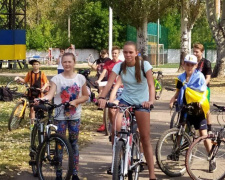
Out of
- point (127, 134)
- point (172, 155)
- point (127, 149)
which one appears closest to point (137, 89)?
point (127, 134)

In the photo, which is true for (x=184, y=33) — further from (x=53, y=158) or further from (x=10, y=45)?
(x=53, y=158)

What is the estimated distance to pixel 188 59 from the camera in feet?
27.4

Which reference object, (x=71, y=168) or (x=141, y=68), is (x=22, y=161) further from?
(x=141, y=68)

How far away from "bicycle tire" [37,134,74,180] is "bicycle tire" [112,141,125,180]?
699 mm

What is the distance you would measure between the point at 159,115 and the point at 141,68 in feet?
27.2

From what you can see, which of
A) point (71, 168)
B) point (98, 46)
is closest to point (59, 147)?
point (71, 168)

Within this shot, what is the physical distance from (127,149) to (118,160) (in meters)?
0.23

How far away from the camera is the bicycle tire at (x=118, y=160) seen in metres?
6.56

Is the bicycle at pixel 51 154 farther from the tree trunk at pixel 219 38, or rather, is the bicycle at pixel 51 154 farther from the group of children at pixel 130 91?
the tree trunk at pixel 219 38

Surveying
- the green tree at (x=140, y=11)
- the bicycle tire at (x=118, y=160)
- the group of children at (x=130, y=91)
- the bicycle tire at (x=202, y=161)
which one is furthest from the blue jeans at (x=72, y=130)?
the green tree at (x=140, y=11)

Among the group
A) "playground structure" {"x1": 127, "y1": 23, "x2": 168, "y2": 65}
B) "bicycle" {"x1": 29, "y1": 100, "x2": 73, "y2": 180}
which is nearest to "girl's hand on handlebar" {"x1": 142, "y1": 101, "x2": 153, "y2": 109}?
"bicycle" {"x1": 29, "y1": 100, "x2": 73, "y2": 180}

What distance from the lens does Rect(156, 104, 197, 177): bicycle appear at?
8148 millimetres

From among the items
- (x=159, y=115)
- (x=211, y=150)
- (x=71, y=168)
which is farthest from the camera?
(x=159, y=115)

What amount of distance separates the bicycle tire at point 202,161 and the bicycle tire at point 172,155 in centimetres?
29
